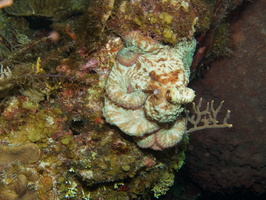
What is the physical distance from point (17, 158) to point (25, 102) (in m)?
0.87

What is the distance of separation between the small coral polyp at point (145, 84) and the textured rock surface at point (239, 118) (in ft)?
6.71

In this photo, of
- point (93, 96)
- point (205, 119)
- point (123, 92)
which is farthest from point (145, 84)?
point (205, 119)

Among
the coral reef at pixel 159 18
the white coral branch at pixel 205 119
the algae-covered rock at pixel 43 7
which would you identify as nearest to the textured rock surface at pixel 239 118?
the white coral branch at pixel 205 119

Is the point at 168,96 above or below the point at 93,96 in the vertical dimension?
above

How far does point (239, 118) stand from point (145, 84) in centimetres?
344

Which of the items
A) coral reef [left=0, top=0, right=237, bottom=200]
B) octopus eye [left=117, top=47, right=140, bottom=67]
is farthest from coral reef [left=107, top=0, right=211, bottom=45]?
octopus eye [left=117, top=47, right=140, bottom=67]

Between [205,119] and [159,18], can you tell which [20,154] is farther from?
[205,119]

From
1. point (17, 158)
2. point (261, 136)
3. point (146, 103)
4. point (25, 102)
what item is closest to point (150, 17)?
point (146, 103)

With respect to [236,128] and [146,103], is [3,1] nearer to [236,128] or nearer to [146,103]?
[146,103]

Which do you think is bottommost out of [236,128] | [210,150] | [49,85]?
[210,150]

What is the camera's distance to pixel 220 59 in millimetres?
4512

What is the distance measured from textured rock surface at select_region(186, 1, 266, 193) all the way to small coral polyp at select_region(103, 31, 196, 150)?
2.05 meters

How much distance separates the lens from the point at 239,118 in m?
4.91

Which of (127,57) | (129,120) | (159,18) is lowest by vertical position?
(129,120)
